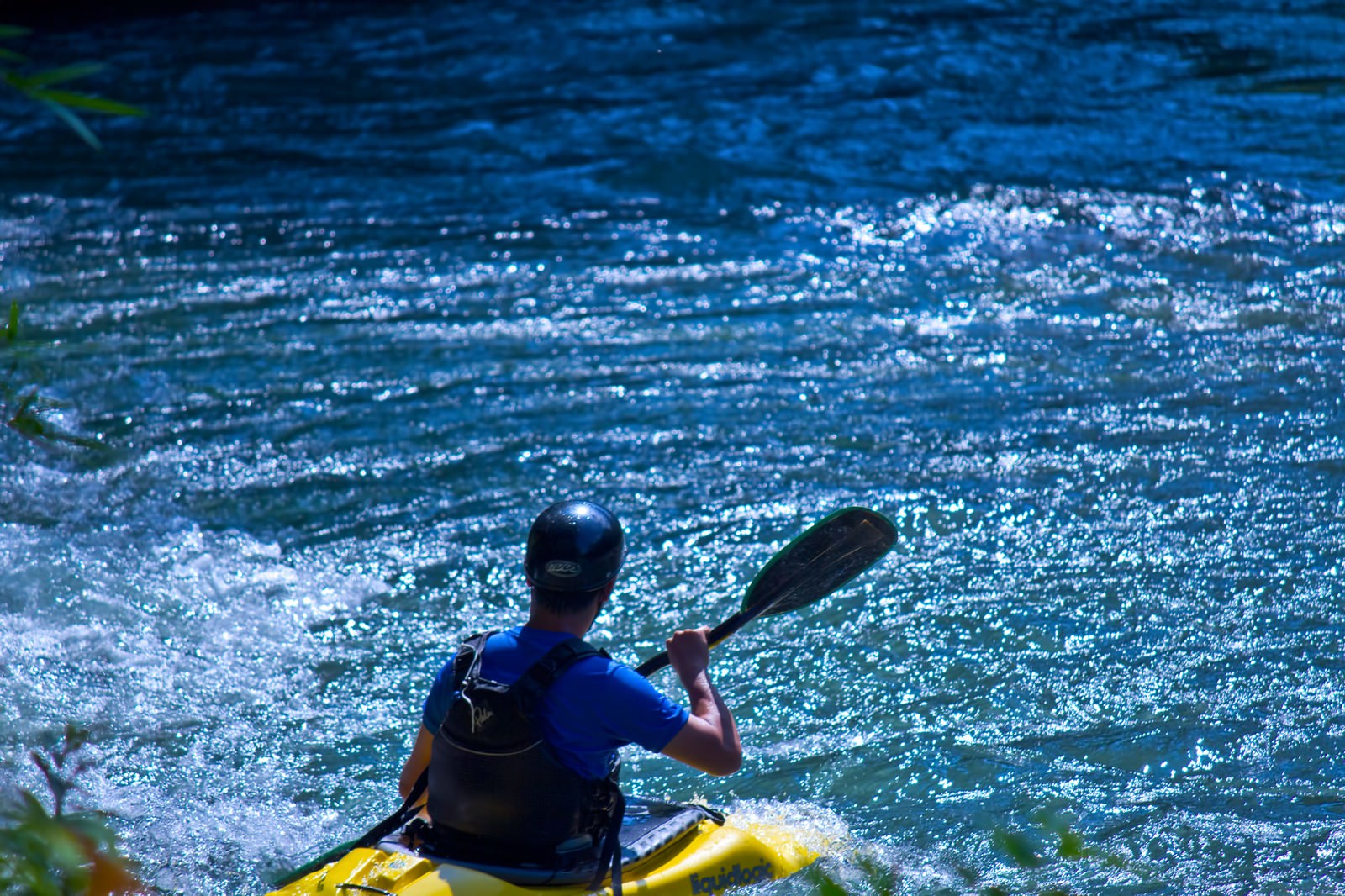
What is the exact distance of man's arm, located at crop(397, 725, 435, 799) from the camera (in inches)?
126

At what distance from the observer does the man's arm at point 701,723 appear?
2.86 metres

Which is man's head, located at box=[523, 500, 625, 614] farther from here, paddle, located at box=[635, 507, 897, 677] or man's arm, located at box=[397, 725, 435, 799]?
paddle, located at box=[635, 507, 897, 677]

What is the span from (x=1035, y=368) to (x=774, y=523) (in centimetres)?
220

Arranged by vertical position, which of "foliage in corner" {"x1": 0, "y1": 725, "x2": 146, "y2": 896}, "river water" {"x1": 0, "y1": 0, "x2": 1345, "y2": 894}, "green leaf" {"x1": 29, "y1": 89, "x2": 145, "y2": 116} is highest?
"green leaf" {"x1": 29, "y1": 89, "x2": 145, "y2": 116}

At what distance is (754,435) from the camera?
6738mm

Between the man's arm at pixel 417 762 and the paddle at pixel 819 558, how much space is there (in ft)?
2.06

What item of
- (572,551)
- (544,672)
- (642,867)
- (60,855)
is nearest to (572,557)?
(572,551)

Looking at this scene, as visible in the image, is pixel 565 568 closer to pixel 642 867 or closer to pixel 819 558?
pixel 642 867

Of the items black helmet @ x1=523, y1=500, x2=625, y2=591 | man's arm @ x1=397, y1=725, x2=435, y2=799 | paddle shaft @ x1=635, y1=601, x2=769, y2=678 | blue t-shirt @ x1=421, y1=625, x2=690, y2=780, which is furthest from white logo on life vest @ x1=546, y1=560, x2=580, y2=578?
man's arm @ x1=397, y1=725, x2=435, y2=799

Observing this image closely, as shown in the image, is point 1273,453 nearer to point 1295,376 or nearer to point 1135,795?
point 1295,376

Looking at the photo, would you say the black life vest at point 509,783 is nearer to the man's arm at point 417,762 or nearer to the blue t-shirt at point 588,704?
the blue t-shirt at point 588,704

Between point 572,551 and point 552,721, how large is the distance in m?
0.36

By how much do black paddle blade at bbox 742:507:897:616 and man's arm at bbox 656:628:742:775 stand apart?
52 centimetres

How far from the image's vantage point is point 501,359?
7664 millimetres
